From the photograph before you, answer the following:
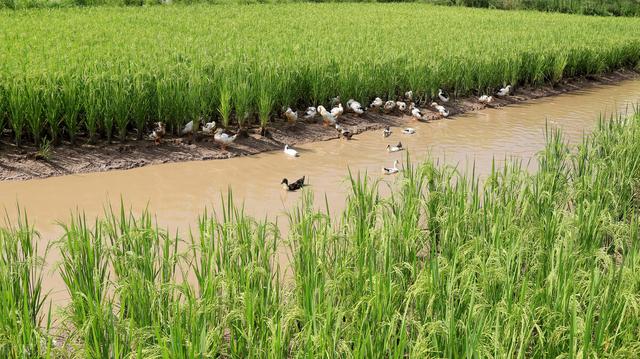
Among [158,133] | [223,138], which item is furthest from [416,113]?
[158,133]

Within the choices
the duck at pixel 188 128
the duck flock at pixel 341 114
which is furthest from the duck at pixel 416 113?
the duck at pixel 188 128

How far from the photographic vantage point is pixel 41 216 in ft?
18.6

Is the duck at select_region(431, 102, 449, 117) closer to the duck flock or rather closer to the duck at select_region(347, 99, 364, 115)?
A: the duck flock

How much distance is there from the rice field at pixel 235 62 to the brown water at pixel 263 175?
756mm

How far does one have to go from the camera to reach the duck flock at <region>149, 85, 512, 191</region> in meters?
7.50

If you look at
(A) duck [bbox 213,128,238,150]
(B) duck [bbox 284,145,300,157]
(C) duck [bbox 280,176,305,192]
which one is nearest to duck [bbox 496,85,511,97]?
(B) duck [bbox 284,145,300,157]

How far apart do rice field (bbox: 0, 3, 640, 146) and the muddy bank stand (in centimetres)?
19

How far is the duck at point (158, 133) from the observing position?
7461mm

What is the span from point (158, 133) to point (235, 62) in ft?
7.34

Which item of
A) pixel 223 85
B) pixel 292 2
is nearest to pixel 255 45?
pixel 223 85

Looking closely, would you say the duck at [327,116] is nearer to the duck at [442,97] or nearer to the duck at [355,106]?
the duck at [355,106]

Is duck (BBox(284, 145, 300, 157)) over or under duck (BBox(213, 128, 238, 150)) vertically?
under

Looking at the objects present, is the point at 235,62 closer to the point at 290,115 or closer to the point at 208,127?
the point at 290,115

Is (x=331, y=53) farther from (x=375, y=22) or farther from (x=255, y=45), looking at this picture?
(x=375, y=22)
